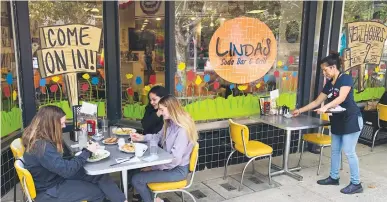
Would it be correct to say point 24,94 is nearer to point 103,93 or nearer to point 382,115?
point 103,93

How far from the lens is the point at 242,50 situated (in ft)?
14.8

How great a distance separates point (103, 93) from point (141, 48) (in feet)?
2.51

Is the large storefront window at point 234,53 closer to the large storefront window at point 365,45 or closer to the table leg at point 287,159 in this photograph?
the table leg at point 287,159

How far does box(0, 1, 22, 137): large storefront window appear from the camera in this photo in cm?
346

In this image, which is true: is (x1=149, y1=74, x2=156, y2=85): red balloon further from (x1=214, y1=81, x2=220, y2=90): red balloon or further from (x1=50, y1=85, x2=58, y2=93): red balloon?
(x1=50, y1=85, x2=58, y2=93): red balloon

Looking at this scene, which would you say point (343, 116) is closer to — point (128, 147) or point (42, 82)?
point (128, 147)

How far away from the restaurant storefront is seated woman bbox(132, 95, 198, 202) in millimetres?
1156

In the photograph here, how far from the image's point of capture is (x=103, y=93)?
4.12 metres

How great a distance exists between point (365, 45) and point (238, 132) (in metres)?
3.26

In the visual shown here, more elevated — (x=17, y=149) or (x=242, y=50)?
(x=242, y=50)

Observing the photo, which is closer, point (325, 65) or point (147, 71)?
point (325, 65)

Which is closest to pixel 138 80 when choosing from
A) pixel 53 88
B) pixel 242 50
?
pixel 53 88

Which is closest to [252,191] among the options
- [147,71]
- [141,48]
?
[147,71]

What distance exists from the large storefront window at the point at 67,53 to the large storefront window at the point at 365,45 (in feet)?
12.2
